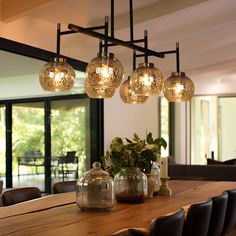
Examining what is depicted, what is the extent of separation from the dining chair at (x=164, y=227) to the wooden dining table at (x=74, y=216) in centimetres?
8

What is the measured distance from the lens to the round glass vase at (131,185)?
3.03m

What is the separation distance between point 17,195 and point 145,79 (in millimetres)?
1331

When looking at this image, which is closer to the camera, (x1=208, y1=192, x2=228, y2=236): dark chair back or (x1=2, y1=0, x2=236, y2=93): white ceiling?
(x1=208, y1=192, x2=228, y2=236): dark chair back

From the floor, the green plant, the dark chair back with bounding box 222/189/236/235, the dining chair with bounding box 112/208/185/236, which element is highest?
the green plant

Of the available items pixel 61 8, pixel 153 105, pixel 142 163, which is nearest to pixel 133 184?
pixel 142 163

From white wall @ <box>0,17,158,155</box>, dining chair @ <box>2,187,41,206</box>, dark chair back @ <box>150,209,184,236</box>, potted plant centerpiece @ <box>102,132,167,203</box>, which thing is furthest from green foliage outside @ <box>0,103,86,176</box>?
dark chair back @ <box>150,209,184,236</box>

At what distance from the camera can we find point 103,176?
2773mm

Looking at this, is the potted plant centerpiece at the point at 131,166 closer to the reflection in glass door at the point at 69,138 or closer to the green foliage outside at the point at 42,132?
the green foliage outside at the point at 42,132

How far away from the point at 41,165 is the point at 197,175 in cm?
244

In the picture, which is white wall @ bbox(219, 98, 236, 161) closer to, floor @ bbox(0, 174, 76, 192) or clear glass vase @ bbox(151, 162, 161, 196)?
floor @ bbox(0, 174, 76, 192)

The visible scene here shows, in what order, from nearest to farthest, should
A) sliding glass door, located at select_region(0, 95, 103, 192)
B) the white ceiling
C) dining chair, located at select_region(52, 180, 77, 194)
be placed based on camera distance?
dining chair, located at select_region(52, 180, 77, 194) < the white ceiling < sliding glass door, located at select_region(0, 95, 103, 192)

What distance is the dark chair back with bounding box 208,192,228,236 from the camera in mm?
2674

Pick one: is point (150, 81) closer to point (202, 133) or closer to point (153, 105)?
point (153, 105)

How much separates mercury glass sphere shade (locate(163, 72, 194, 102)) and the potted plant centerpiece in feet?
2.17
